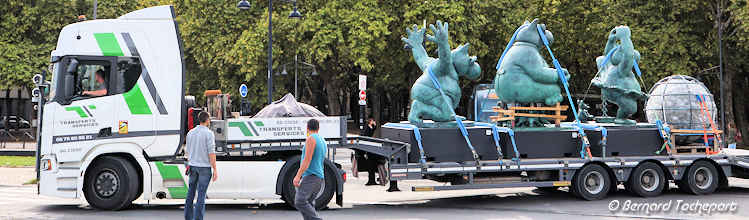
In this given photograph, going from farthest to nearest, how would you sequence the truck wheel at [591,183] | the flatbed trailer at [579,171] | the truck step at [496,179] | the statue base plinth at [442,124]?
the truck wheel at [591,183]
the statue base plinth at [442,124]
the truck step at [496,179]
the flatbed trailer at [579,171]

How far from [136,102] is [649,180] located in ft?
31.6

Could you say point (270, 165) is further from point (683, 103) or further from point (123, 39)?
point (683, 103)

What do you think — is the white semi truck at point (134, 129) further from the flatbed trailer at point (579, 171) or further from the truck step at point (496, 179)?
the truck step at point (496, 179)

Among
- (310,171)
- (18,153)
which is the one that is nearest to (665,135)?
(310,171)

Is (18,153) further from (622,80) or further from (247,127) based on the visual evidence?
(622,80)

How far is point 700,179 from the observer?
47.8 ft

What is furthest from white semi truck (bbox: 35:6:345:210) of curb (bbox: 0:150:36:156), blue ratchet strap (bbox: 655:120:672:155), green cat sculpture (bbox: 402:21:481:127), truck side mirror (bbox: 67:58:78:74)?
curb (bbox: 0:150:36:156)

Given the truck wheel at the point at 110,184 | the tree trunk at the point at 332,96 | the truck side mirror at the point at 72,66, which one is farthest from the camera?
the tree trunk at the point at 332,96

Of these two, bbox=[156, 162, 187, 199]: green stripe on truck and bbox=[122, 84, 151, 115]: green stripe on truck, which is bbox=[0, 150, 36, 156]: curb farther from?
bbox=[156, 162, 187, 199]: green stripe on truck

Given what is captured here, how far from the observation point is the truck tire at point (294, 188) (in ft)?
39.2

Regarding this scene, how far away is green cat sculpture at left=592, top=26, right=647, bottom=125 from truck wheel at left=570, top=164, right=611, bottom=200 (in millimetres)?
1521

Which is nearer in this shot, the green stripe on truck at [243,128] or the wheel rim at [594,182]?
the green stripe on truck at [243,128]

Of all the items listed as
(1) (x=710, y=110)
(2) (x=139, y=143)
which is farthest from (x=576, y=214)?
(2) (x=139, y=143)

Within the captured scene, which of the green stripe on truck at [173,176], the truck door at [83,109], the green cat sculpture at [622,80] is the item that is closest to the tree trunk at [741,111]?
the green cat sculpture at [622,80]
